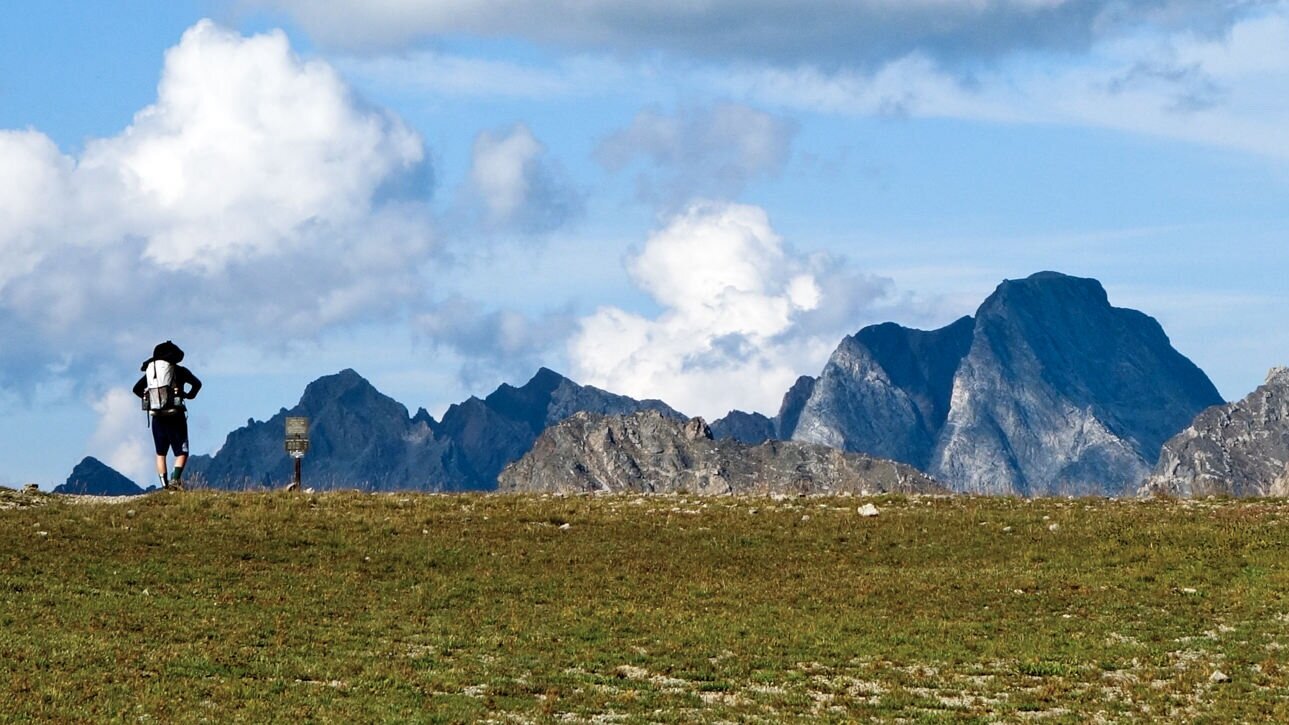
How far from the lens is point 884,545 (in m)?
42.5

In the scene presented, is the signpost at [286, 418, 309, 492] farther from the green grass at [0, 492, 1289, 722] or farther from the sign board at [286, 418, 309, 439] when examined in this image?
the green grass at [0, 492, 1289, 722]

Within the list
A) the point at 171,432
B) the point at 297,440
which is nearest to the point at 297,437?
the point at 297,440

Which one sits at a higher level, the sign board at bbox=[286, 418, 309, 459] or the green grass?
the sign board at bbox=[286, 418, 309, 459]

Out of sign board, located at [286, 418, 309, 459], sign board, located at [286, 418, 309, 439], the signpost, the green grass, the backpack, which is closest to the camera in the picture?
the green grass

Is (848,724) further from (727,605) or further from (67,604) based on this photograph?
(67,604)

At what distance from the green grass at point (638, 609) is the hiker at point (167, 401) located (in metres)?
3.74

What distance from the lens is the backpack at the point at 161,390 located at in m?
51.5

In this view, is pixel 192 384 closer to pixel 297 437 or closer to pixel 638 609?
pixel 297 437

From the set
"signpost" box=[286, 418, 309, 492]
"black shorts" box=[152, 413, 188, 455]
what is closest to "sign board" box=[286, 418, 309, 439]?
"signpost" box=[286, 418, 309, 492]

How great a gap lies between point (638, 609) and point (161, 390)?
24667 millimetres

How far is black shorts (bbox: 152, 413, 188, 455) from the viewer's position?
5159 centimetres

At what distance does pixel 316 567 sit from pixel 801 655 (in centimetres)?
1406

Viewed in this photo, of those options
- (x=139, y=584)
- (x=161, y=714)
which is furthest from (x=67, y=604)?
(x=161, y=714)

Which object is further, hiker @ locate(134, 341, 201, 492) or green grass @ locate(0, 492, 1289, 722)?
hiker @ locate(134, 341, 201, 492)
